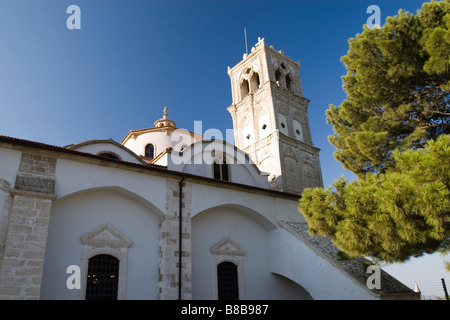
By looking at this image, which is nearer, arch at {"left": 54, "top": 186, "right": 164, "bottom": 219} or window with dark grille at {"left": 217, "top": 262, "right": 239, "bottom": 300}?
arch at {"left": 54, "top": 186, "right": 164, "bottom": 219}

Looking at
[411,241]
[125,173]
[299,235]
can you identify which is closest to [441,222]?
[411,241]

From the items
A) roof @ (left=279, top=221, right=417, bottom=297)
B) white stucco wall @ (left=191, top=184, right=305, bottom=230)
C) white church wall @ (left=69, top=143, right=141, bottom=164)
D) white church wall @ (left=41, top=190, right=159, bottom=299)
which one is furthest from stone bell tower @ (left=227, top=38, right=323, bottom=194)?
white church wall @ (left=41, top=190, right=159, bottom=299)

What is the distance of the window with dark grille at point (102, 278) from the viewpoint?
7863 millimetres

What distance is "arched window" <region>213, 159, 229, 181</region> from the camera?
13461 mm

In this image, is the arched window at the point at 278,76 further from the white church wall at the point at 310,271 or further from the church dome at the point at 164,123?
Result: the white church wall at the point at 310,271

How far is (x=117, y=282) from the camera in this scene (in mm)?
8250

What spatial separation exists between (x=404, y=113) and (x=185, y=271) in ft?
22.6

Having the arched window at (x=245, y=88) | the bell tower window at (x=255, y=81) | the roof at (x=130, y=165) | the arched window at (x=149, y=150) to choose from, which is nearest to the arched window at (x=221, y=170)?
the roof at (x=130, y=165)

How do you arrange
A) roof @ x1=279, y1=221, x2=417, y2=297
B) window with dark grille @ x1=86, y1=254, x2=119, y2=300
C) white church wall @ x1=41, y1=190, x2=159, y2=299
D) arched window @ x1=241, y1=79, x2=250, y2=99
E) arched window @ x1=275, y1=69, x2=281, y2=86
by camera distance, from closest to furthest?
white church wall @ x1=41, y1=190, x2=159, y2=299
window with dark grille @ x1=86, y1=254, x2=119, y2=300
roof @ x1=279, y1=221, x2=417, y2=297
arched window @ x1=275, y1=69, x2=281, y2=86
arched window @ x1=241, y1=79, x2=250, y2=99

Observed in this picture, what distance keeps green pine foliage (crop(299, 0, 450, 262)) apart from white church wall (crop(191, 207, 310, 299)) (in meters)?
4.32

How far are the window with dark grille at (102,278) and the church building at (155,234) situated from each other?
2 centimetres

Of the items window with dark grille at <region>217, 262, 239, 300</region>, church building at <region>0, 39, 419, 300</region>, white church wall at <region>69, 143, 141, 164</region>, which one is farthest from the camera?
white church wall at <region>69, 143, 141, 164</region>

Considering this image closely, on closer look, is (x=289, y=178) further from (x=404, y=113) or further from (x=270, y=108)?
(x=404, y=113)

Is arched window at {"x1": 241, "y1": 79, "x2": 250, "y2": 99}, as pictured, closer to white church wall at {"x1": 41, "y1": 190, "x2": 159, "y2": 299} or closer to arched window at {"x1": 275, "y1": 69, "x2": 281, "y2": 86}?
arched window at {"x1": 275, "y1": 69, "x2": 281, "y2": 86}
